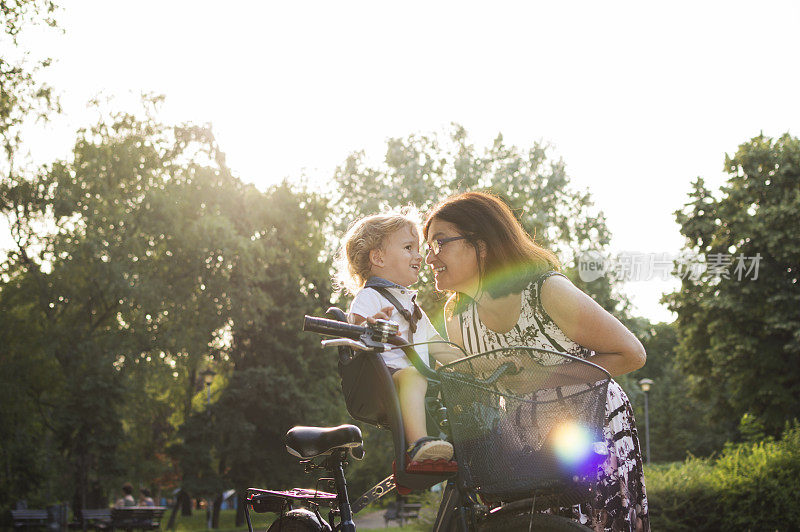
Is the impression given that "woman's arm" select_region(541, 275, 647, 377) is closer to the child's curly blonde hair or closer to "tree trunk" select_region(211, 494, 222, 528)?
the child's curly blonde hair

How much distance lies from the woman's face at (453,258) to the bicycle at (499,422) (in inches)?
24.2

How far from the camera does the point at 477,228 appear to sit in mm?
3119

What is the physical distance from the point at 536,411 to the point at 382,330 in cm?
52

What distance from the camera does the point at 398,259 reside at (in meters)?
3.81

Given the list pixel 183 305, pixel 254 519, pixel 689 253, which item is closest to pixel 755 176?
pixel 689 253

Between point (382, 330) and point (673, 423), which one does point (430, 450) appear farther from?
point (673, 423)

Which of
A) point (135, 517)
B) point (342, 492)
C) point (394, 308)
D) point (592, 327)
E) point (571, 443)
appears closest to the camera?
point (571, 443)

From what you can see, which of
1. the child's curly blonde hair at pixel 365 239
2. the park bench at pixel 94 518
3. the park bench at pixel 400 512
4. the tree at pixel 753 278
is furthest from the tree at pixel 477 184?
the child's curly blonde hair at pixel 365 239

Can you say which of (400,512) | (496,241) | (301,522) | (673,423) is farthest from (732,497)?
(673,423)

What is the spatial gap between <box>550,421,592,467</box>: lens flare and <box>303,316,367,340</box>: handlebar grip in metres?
0.65

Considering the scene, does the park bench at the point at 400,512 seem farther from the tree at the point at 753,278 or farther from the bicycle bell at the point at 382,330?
the bicycle bell at the point at 382,330

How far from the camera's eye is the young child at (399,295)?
2596 mm

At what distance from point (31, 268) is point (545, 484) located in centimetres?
2401

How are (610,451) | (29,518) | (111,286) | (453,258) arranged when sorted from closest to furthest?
(610,451) → (453,258) → (29,518) → (111,286)
